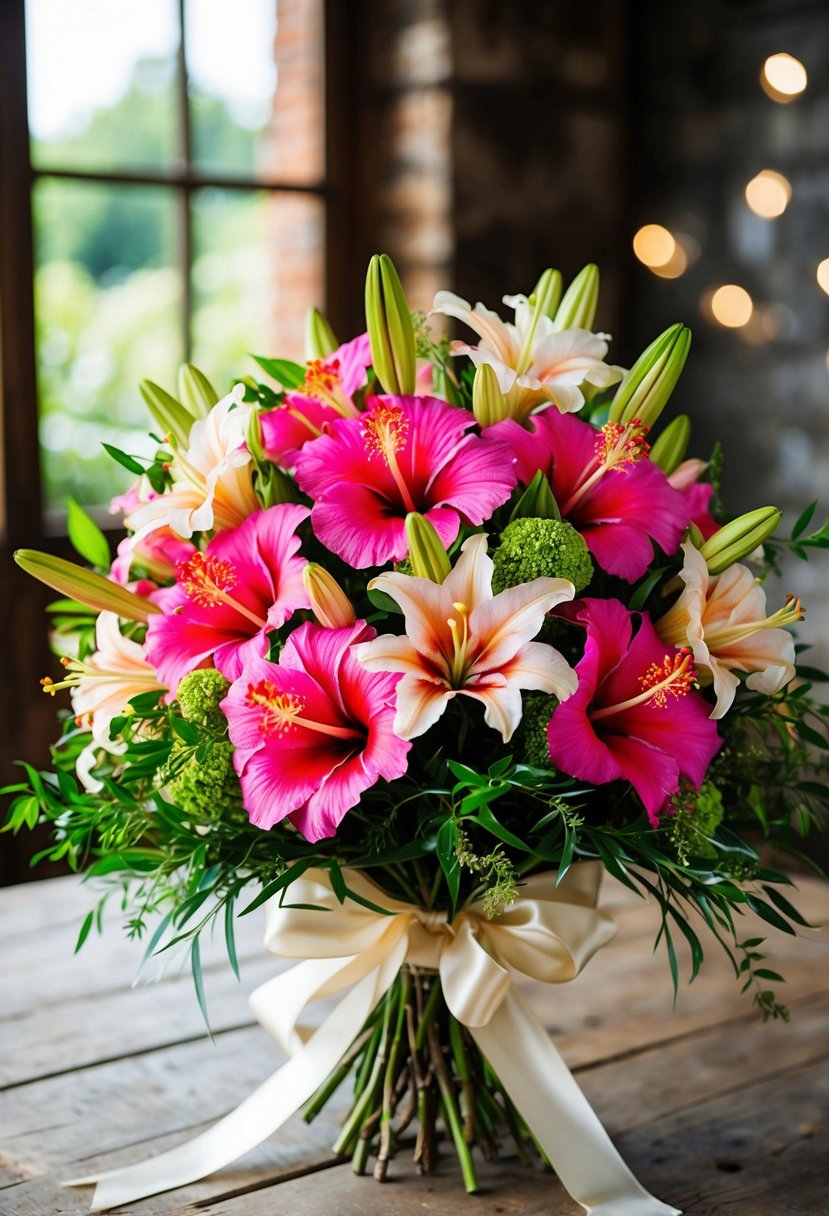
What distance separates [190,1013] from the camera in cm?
120

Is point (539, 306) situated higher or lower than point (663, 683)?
higher

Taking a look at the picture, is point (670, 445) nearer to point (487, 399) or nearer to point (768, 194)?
point (487, 399)

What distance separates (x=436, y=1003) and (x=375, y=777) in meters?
0.28

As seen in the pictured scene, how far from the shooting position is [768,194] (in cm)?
254

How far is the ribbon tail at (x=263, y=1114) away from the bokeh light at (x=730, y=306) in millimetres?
1972

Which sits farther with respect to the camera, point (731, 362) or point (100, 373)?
point (100, 373)

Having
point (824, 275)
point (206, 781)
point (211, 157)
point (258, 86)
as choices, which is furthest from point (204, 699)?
point (258, 86)

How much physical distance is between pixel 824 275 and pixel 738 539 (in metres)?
1.77

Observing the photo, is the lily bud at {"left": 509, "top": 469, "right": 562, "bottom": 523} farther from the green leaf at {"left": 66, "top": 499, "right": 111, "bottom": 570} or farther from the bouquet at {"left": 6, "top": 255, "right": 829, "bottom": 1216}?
the green leaf at {"left": 66, "top": 499, "right": 111, "bottom": 570}

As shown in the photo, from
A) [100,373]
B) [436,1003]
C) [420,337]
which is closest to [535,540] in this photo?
[420,337]

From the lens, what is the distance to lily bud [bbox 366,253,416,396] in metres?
0.85

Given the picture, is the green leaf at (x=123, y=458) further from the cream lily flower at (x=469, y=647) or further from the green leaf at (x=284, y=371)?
the cream lily flower at (x=469, y=647)

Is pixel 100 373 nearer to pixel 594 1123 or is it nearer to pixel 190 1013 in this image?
pixel 190 1013

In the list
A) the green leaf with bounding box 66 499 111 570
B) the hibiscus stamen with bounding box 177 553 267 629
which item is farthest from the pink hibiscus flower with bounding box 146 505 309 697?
the green leaf with bounding box 66 499 111 570
